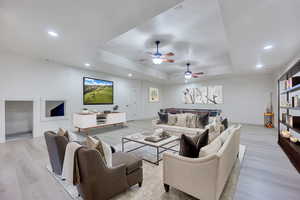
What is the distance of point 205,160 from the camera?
148cm

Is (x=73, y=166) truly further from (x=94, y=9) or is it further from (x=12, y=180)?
(x=94, y=9)

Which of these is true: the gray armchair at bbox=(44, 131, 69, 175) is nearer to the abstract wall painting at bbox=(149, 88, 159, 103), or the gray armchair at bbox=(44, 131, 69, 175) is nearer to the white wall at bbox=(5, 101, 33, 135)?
the white wall at bbox=(5, 101, 33, 135)

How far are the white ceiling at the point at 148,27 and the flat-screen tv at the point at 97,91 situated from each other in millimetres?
1435

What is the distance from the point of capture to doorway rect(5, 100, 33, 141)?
187 inches

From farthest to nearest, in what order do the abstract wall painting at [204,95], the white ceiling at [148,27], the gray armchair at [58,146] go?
the abstract wall painting at [204,95]
the white ceiling at [148,27]
the gray armchair at [58,146]

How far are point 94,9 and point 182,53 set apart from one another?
3701 mm

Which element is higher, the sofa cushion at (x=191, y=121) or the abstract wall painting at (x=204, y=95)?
the abstract wall painting at (x=204, y=95)

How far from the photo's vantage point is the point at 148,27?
3373 millimetres

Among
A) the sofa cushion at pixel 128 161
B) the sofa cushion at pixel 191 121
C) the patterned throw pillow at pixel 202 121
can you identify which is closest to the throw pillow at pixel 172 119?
the sofa cushion at pixel 191 121

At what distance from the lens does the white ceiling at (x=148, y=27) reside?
211cm

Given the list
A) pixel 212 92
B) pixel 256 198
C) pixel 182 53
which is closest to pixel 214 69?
pixel 212 92

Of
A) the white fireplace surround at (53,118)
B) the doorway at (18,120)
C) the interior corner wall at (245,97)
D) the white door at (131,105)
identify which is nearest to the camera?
the doorway at (18,120)

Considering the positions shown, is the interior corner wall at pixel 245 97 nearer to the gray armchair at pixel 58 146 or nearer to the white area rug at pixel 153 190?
the white area rug at pixel 153 190

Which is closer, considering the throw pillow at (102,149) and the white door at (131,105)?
the throw pillow at (102,149)
